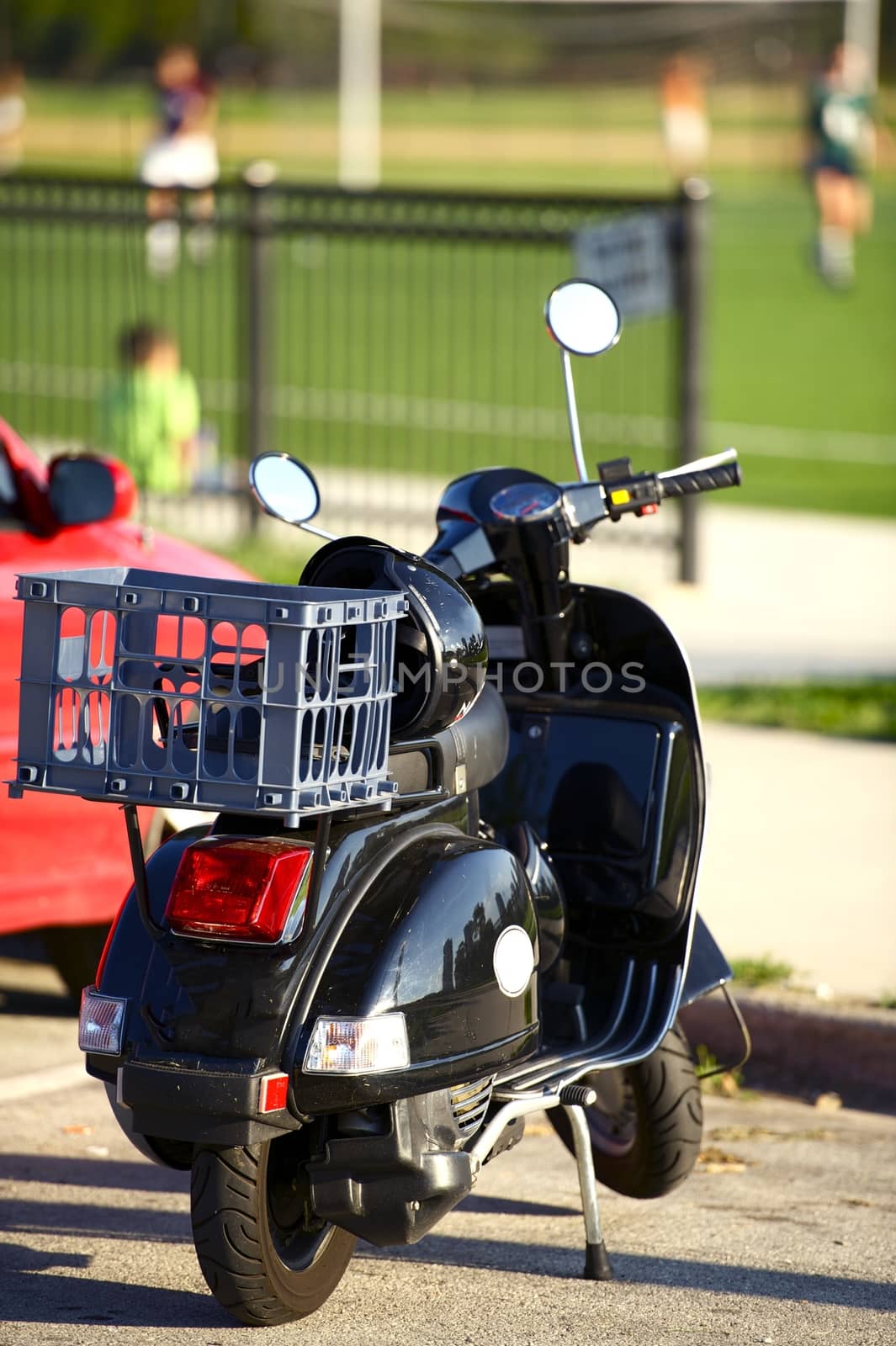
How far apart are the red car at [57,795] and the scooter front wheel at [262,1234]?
157 cm

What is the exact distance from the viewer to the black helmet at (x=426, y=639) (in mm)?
3439

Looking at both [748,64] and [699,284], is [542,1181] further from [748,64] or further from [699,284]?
[748,64]

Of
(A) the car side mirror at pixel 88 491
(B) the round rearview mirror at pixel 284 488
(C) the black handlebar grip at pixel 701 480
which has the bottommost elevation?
(B) the round rearview mirror at pixel 284 488

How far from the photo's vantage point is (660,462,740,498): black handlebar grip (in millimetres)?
4012

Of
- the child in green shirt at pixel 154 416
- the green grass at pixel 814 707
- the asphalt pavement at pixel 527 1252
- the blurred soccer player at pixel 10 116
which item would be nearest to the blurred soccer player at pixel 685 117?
the blurred soccer player at pixel 10 116

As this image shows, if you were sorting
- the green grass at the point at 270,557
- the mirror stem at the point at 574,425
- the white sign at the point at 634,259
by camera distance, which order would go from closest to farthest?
1. the mirror stem at the point at 574,425
2. the white sign at the point at 634,259
3. the green grass at the point at 270,557

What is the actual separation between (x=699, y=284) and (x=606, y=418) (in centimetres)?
659

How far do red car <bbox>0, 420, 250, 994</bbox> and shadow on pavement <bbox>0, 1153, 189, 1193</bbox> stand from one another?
2.05 feet

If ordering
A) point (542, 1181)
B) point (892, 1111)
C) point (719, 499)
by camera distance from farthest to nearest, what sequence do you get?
1. point (719, 499)
2. point (892, 1111)
3. point (542, 1181)

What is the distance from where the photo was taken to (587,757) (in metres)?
4.13

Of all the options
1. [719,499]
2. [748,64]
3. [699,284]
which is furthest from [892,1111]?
[748,64]

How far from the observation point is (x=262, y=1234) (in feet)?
10.9

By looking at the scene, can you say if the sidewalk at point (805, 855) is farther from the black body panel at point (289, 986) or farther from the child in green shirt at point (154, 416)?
the child in green shirt at point (154, 416)

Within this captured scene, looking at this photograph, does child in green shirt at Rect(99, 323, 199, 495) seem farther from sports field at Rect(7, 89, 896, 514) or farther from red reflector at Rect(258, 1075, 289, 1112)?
red reflector at Rect(258, 1075, 289, 1112)
